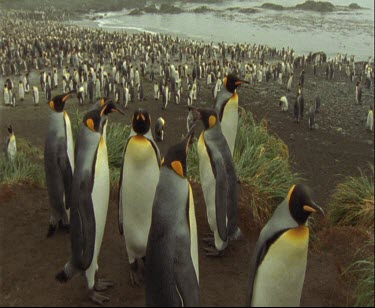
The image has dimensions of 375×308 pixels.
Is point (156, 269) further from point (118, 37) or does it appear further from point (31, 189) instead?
point (118, 37)

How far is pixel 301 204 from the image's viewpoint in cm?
297

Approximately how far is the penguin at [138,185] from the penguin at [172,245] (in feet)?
2.22

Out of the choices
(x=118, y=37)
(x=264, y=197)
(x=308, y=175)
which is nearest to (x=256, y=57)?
(x=118, y=37)

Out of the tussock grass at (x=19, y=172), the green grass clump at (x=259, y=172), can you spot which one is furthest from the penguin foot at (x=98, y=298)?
the tussock grass at (x=19, y=172)

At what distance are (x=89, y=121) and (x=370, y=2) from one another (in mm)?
55992

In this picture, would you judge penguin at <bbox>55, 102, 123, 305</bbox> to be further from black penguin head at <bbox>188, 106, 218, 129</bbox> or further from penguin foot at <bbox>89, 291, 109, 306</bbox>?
black penguin head at <bbox>188, 106, 218, 129</bbox>

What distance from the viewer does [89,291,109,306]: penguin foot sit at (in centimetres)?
345

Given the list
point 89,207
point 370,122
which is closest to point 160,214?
point 89,207

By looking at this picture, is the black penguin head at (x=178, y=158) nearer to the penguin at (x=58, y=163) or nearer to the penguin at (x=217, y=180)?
the penguin at (x=217, y=180)

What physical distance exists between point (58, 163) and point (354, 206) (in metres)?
3.55

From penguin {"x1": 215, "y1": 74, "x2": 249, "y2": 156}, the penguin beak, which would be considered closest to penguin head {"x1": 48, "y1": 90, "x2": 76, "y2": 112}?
penguin {"x1": 215, "y1": 74, "x2": 249, "y2": 156}

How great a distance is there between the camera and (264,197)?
5.57 m

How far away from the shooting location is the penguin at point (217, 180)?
169 inches

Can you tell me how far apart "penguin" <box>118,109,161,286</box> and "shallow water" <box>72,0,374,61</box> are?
2527 cm
